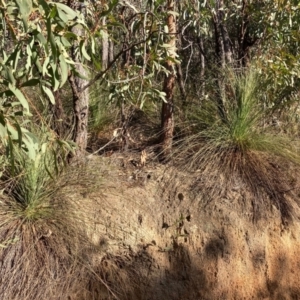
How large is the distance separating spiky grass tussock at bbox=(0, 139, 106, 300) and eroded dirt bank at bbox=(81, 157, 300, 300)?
20 cm

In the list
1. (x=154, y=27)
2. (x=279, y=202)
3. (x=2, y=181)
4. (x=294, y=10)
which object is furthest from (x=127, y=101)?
(x=294, y=10)

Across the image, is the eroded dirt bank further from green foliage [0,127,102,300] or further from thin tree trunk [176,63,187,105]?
thin tree trunk [176,63,187,105]

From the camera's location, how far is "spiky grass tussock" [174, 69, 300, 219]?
19.8ft

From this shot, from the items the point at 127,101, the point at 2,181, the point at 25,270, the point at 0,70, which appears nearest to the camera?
the point at 0,70

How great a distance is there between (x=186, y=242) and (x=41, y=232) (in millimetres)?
1265

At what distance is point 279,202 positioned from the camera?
605 centimetres

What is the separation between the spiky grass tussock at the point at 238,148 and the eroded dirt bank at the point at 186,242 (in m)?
0.13

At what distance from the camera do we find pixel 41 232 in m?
5.03

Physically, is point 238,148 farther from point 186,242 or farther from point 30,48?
point 30,48

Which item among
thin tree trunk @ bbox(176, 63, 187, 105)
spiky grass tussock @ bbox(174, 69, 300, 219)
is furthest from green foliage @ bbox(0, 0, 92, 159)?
thin tree trunk @ bbox(176, 63, 187, 105)

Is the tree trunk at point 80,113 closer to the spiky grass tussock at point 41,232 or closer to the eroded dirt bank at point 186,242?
the eroded dirt bank at point 186,242

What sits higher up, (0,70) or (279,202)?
(0,70)

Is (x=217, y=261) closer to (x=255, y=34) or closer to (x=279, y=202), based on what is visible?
(x=279, y=202)

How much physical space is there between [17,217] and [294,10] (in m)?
3.65
